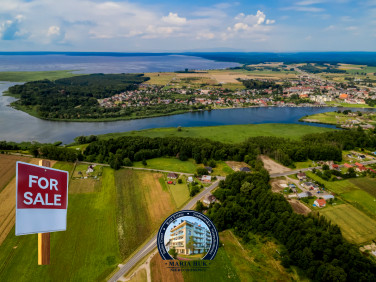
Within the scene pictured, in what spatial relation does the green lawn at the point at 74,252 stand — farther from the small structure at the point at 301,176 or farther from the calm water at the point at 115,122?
the calm water at the point at 115,122

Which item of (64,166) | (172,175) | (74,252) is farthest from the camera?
(64,166)

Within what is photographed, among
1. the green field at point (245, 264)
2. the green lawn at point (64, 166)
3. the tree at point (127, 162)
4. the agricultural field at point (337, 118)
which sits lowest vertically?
the green field at point (245, 264)

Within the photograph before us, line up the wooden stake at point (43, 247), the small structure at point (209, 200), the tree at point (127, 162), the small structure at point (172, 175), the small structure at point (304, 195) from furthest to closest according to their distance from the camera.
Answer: the tree at point (127, 162) → the small structure at point (172, 175) → the small structure at point (304, 195) → the small structure at point (209, 200) → the wooden stake at point (43, 247)

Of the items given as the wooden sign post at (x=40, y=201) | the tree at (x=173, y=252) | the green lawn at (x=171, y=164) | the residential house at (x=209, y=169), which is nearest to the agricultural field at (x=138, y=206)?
the green lawn at (x=171, y=164)

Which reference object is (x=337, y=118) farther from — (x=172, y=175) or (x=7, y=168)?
(x=7, y=168)

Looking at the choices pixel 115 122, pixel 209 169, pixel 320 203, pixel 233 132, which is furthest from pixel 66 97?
pixel 320 203
